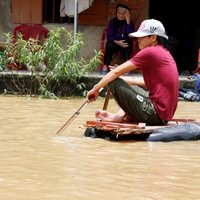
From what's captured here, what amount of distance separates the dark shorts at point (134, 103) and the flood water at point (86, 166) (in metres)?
0.30

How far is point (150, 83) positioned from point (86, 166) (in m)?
1.70

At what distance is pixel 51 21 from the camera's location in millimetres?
13883

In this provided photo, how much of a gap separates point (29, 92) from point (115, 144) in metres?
5.07

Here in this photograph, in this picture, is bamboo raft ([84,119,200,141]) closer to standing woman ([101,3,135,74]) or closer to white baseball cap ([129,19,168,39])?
white baseball cap ([129,19,168,39])

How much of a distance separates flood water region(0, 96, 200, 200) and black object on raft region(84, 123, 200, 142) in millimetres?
64

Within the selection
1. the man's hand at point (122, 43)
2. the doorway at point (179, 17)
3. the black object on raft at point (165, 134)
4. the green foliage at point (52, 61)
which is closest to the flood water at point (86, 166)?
the black object on raft at point (165, 134)

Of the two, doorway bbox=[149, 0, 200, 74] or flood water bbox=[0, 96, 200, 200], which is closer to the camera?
flood water bbox=[0, 96, 200, 200]

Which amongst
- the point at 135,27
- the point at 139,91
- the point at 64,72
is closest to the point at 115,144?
the point at 139,91

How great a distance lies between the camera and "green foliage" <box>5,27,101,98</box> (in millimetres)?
11133

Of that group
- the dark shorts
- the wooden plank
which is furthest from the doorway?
the wooden plank

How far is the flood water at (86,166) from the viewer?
4.75 metres

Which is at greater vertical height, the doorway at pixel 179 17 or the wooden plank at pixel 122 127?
→ the doorway at pixel 179 17

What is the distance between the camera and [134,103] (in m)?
6.92

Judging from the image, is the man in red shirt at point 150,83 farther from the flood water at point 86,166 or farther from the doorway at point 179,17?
the doorway at point 179,17
